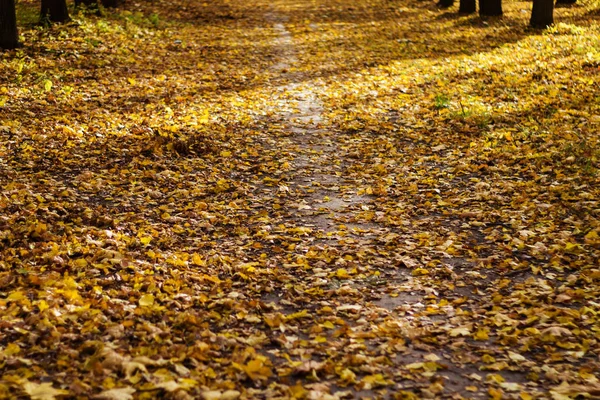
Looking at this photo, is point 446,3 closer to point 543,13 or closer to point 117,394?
point 543,13

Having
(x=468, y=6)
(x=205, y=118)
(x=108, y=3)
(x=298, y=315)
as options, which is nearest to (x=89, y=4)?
(x=108, y=3)

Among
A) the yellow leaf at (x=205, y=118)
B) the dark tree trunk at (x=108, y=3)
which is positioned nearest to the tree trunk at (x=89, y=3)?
the dark tree trunk at (x=108, y=3)

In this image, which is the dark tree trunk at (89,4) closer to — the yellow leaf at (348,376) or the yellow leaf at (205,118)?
the yellow leaf at (205,118)

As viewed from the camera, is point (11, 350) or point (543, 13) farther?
point (543, 13)

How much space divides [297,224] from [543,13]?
41.5 ft

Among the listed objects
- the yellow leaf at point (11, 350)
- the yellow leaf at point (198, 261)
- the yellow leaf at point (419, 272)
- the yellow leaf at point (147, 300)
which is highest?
the yellow leaf at point (11, 350)

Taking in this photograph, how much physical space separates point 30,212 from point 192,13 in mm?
16107

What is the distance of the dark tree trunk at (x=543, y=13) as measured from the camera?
16406 mm

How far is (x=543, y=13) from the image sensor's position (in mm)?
16484

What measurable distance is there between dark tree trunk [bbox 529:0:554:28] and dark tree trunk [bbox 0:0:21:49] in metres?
13.0

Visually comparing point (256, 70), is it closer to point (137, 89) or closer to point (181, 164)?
point (137, 89)

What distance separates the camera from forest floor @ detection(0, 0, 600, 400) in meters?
4.45

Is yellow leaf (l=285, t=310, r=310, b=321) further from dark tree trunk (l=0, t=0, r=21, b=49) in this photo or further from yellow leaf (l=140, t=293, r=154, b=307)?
dark tree trunk (l=0, t=0, r=21, b=49)

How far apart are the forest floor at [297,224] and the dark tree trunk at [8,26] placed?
27cm
